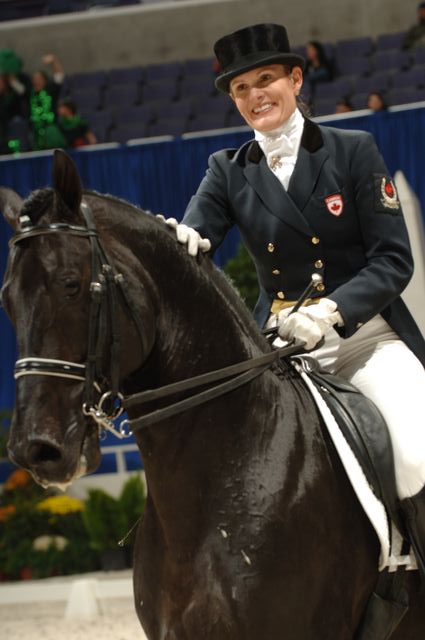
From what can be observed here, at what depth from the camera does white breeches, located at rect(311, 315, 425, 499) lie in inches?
101

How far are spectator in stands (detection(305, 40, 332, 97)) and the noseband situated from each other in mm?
9052

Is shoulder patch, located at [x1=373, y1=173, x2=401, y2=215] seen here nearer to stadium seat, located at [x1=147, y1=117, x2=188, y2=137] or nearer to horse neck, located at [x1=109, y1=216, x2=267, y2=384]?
horse neck, located at [x1=109, y1=216, x2=267, y2=384]

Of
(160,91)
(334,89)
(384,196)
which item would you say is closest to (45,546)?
(334,89)

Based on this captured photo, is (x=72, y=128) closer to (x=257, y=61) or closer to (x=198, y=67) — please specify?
(x=198, y=67)

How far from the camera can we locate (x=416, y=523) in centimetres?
256

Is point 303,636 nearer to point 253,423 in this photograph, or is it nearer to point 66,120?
point 253,423

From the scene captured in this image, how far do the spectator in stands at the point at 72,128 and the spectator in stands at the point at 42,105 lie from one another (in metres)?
0.23

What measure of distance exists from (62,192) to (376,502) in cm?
100

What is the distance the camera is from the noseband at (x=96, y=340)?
212 centimetres

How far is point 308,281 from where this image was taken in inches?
112

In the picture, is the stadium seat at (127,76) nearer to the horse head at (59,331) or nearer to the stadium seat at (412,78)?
the stadium seat at (412,78)

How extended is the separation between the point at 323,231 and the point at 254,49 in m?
0.49

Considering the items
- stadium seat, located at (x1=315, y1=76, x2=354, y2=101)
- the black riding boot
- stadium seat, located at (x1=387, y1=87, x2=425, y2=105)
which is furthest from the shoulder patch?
stadium seat, located at (x1=315, y1=76, x2=354, y2=101)

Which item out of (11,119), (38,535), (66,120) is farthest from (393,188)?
(11,119)
